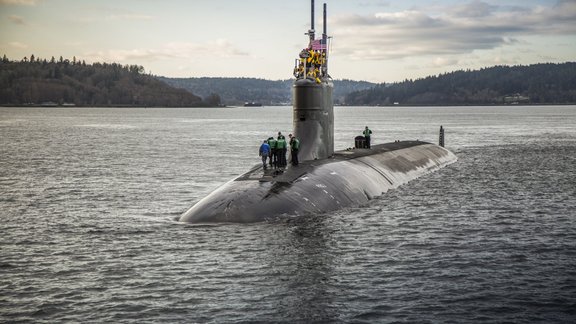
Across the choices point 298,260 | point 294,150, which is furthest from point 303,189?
point 298,260

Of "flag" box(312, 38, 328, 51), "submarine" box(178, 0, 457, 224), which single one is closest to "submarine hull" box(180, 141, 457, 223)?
"submarine" box(178, 0, 457, 224)

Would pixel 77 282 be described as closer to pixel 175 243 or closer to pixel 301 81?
pixel 175 243

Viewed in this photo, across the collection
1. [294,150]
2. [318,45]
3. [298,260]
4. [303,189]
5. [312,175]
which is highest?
[318,45]

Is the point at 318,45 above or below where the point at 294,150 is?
above

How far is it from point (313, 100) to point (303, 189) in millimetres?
6760

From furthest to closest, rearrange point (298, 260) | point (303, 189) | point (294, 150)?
1. point (294, 150)
2. point (303, 189)
3. point (298, 260)

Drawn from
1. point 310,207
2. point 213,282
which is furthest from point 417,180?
point 213,282

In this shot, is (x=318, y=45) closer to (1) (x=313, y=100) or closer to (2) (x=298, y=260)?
(1) (x=313, y=100)

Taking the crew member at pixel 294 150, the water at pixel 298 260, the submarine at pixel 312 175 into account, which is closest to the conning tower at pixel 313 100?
the submarine at pixel 312 175

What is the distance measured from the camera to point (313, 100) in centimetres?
3362

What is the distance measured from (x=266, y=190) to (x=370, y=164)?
453 inches

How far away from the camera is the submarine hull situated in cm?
2592

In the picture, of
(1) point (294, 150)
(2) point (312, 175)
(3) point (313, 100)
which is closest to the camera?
(2) point (312, 175)

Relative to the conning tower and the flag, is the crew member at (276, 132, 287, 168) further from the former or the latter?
the flag
